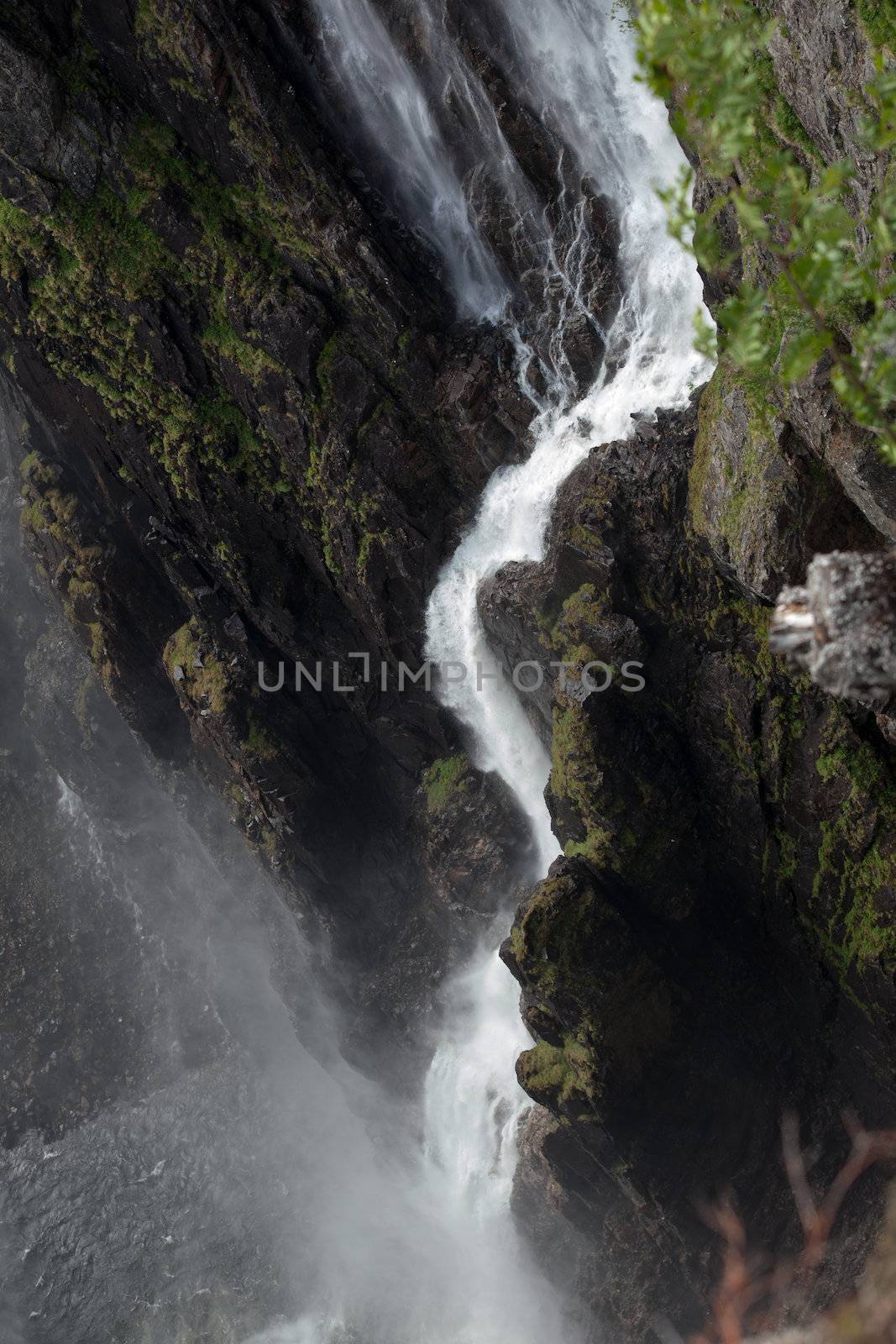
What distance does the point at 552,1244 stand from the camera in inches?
736

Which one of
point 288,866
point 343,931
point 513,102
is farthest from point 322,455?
point 343,931

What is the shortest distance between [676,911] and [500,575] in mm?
6566

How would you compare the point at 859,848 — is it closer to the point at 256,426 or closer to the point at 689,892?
the point at 689,892

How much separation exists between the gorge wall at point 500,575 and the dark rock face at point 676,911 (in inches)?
2.1

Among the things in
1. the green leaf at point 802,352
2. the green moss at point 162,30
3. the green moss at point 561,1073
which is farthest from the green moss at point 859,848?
the green moss at point 162,30

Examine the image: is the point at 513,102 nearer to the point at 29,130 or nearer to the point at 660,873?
the point at 29,130

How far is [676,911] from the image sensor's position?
1513 centimetres

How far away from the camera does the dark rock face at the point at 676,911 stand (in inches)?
545

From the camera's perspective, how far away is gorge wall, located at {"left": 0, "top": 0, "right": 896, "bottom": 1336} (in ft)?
44.2

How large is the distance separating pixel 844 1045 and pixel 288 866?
12553 mm

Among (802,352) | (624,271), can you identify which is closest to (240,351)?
(624,271)

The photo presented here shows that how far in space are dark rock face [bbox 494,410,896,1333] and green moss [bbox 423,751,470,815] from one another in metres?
4.82

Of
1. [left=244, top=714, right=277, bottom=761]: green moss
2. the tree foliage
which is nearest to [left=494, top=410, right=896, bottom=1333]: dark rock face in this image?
[left=244, top=714, right=277, bottom=761]: green moss

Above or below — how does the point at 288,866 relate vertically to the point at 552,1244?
above
